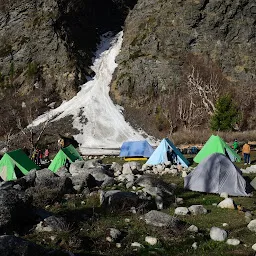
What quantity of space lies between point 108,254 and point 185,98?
51787mm

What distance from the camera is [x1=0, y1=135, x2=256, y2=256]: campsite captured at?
8.84 m

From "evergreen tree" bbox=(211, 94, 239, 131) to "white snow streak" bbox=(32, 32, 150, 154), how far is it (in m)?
11.6

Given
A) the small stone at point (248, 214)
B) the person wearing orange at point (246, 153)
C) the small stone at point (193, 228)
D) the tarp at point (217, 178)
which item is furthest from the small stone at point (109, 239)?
the person wearing orange at point (246, 153)

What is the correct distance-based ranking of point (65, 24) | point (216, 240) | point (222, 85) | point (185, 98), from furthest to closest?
1. point (65, 24)
2. point (222, 85)
3. point (185, 98)
4. point (216, 240)

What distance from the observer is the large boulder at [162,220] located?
10141mm

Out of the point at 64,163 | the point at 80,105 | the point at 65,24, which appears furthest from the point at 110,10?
the point at 64,163

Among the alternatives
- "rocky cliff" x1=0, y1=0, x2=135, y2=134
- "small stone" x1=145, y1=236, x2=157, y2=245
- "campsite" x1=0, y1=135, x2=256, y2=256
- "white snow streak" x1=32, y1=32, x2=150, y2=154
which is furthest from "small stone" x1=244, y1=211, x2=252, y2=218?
"rocky cliff" x1=0, y1=0, x2=135, y2=134

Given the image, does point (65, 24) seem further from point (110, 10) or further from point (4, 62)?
point (110, 10)

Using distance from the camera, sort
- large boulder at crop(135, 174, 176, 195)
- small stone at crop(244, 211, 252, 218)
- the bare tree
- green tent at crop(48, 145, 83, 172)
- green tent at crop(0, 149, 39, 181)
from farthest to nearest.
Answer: the bare tree → green tent at crop(48, 145, 83, 172) → green tent at crop(0, 149, 39, 181) → large boulder at crop(135, 174, 176, 195) → small stone at crop(244, 211, 252, 218)

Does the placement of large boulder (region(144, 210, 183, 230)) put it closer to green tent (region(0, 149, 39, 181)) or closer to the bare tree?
green tent (region(0, 149, 39, 181))

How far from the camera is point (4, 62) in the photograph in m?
72.9

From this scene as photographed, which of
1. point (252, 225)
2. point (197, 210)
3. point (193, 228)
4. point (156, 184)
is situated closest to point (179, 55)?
point (156, 184)

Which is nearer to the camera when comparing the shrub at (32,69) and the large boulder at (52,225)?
the large boulder at (52,225)

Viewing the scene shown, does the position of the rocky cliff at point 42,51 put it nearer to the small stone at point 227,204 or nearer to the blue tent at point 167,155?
the blue tent at point 167,155
